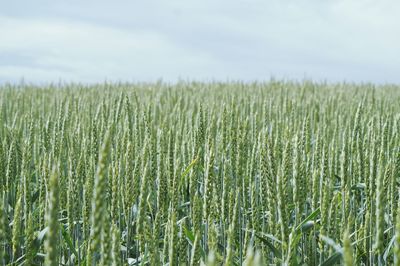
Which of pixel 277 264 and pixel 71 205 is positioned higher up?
pixel 71 205

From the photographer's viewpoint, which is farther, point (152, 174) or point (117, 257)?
point (152, 174)

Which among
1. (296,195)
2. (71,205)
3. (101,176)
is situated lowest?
(71,205)

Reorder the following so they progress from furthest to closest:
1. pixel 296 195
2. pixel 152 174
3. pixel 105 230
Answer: pixel 152 174 → pixel 296 195 → pixel 105 230

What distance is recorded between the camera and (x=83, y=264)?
1.74 meters

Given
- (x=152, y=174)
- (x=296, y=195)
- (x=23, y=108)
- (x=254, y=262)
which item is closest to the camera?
(x=254, y=262)

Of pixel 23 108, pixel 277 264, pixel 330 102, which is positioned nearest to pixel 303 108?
pixel 330 102

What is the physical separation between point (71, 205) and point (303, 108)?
362 centimetres

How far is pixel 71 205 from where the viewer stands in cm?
167

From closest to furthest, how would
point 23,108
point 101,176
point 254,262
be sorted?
point 254,262 < point 101,176 < point 23,108

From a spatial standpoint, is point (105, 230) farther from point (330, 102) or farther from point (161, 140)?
point (330, 102)

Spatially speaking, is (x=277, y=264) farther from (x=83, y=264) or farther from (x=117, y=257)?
(x=117, y=257)

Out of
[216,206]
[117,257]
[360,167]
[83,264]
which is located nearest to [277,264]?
[216,206]

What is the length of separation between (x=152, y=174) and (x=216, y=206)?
53cm

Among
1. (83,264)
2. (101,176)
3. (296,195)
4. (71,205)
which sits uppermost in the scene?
(101,176)
